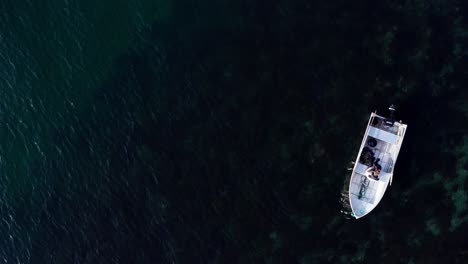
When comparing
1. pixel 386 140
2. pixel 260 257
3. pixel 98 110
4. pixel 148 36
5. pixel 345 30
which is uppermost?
pixel 345 30

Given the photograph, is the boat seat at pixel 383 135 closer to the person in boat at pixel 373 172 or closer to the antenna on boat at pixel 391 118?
the antenna on boat at pixel 391 118

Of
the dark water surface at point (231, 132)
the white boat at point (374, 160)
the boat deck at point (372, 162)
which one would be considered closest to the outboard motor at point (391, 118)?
the white boat at point (374, 160)

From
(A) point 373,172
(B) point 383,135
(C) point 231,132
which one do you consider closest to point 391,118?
(B) point 383,135

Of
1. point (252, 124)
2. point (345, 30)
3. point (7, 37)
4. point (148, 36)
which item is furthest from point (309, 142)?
point (7, 37)

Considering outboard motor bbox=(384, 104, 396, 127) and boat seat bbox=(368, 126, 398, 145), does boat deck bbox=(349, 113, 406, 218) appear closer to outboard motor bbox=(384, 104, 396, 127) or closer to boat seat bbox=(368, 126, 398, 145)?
boat seat bbox=(368, 126, 398, 145)

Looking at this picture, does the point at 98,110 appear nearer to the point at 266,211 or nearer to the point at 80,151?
the point at 80,151

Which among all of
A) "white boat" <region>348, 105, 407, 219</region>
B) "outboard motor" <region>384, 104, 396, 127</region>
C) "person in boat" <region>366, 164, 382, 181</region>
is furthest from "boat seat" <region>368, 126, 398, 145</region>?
"person in boat" <region>366, 164, 382, 181</region>
